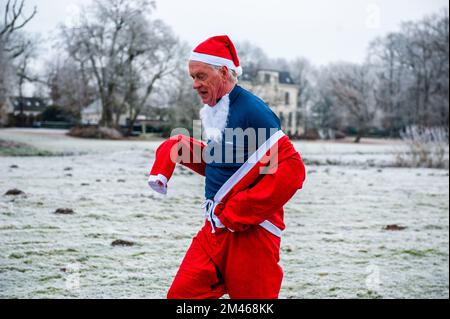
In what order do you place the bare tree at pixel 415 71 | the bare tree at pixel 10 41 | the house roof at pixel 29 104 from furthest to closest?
1. the bare tree at pixel 415 71
2. the house roof at pixel 29 104
3. the bare tree at pixel 10 41

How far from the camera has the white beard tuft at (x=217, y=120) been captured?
2.28m

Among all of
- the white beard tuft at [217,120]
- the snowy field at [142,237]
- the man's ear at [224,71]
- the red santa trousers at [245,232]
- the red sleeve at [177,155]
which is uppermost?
the man's ear at [224,71]


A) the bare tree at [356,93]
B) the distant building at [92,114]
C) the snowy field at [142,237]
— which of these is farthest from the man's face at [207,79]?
the bare tree at [356,93]

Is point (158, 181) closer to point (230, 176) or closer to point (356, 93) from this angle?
point (230, 176)

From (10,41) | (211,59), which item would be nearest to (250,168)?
(211,59)

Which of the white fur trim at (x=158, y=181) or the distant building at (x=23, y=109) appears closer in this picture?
the white fur trim at (x=158, y=181)

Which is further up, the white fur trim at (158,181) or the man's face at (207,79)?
the man's face at (207,79)

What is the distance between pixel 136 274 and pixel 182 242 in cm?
A: 93

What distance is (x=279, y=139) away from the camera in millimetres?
2219

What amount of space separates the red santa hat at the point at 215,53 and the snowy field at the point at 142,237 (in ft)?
6.60

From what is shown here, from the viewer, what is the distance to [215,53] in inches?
90.4

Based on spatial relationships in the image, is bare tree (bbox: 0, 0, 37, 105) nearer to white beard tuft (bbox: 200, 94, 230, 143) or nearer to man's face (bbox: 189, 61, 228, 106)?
man's face (bbox: 189, 61, 228, 106)

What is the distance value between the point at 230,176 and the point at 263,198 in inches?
9.4

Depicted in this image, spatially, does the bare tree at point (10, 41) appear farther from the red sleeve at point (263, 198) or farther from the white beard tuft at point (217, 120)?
the red sleeve at point (263, 198)
